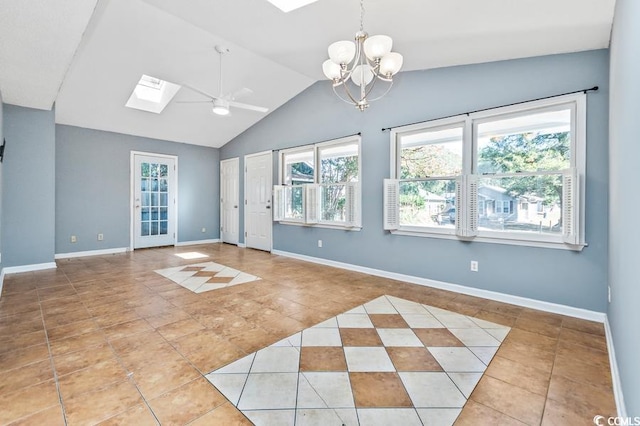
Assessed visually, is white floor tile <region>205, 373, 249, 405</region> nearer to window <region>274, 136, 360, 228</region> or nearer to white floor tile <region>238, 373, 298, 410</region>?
white floor tile <region>238, 373, 298, 410</region>

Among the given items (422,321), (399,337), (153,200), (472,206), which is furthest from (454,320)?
(153,200)

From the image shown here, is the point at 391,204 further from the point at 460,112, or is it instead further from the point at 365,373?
the point at 365,373

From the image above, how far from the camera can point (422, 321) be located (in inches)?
102

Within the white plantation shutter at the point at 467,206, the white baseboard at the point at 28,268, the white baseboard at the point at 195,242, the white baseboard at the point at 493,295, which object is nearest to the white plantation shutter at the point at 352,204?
the white baseboard at the point at 493,295

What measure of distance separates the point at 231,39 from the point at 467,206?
3.49 m

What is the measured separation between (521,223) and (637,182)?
203 centimetres

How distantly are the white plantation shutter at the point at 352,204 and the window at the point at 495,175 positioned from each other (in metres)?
0.54

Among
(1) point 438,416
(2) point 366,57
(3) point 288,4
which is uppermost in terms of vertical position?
(3) point 288,4

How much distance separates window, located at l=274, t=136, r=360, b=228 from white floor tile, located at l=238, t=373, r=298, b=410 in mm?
2933

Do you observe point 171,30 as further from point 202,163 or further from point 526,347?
point 526,347

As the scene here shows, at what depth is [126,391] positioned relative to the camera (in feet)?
5.29

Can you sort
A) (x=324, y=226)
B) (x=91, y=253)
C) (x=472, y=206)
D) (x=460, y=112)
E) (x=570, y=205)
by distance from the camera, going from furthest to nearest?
(x=91, y=253) < (x=324, y=226) < (x=460, y=112) < (x=472, y=206) < (x=570, y=205)

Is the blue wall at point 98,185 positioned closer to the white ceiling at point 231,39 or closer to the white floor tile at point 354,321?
the white ceiling at point 231,39

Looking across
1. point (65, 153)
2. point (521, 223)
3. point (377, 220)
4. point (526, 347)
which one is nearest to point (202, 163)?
point (65, 153)
